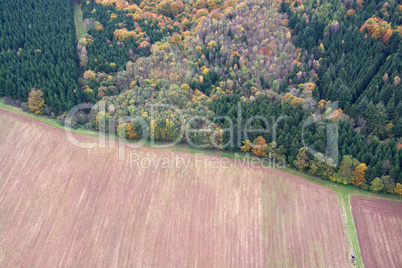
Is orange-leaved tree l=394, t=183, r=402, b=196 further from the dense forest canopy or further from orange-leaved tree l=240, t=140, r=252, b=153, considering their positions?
the dense forest canopy

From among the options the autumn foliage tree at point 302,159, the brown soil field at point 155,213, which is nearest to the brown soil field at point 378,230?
the brown soil field at point 155,213

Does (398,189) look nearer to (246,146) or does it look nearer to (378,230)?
(378,230)

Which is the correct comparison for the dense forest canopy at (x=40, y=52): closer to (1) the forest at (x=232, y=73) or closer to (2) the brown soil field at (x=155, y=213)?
(1) the forest at (x=232, y=73)

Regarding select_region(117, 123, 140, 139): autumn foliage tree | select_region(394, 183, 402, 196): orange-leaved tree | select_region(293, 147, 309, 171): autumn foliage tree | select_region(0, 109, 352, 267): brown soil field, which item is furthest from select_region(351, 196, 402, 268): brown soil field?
select_region(117, 123, 140, 139): autumn foliage tree

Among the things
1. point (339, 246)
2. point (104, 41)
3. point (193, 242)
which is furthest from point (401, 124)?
point (104, 41)

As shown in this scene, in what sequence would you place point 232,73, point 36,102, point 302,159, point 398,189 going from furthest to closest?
point 232,73 < point 36,102 < point 302,159 < point 398,189

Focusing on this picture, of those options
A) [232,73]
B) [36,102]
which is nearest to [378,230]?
[232,73]

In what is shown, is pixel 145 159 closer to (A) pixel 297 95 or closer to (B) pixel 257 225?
(B) pixel 257 225
